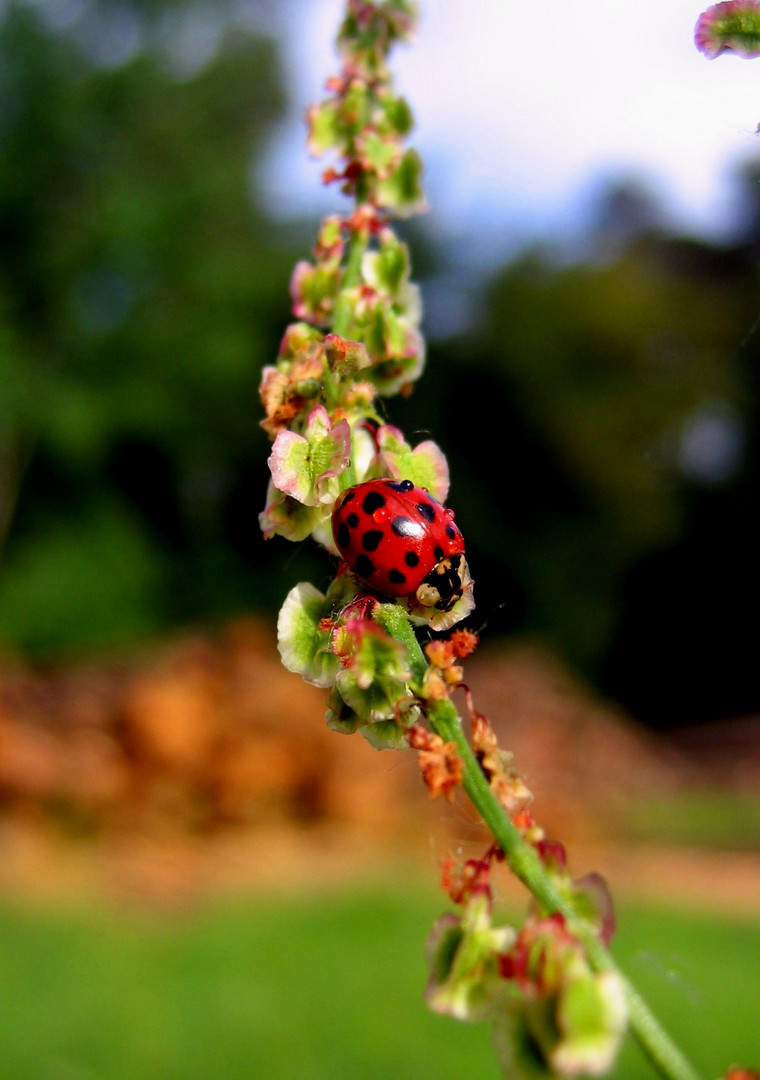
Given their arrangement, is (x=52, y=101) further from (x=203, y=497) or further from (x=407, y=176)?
(x=407, y=176)

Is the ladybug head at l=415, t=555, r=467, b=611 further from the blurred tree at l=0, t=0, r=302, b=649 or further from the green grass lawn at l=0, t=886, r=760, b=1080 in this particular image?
the blurred tree at l=0, t=0, r=302, b=649

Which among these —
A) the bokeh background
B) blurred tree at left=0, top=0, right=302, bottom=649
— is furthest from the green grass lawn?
blurred tree at left=0, top=0, right=302, bottom=649

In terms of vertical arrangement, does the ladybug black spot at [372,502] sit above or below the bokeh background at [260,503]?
below

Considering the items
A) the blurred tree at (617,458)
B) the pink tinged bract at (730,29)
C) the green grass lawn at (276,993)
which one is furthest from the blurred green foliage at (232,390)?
the pink tinged bract at (730,29)

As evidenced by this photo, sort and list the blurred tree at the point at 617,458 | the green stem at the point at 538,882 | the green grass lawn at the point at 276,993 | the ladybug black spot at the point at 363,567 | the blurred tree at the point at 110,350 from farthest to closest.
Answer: the blurred tree at the point at 110,350 < the blurred tree at the point at 617,458 < the green grass lawn at the point at 276,993 < the ladybug black spot at the point at 363,567 < the green stem at the point at 538,882

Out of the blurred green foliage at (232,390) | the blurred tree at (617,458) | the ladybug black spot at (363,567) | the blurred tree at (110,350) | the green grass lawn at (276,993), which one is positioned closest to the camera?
the ladybug black spot at (363,567)

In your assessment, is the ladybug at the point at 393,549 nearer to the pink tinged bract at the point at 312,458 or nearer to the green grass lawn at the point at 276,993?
the pink tinged bract at the point at 312,458

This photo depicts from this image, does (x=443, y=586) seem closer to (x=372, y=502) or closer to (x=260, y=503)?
(x=372, y=502)

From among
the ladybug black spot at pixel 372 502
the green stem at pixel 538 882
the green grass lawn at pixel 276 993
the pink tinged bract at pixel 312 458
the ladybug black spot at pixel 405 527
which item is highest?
the green grass lawn at pixel 276 993

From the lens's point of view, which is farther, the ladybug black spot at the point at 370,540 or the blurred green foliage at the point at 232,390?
the blurred green foliage at the point at 232,390
